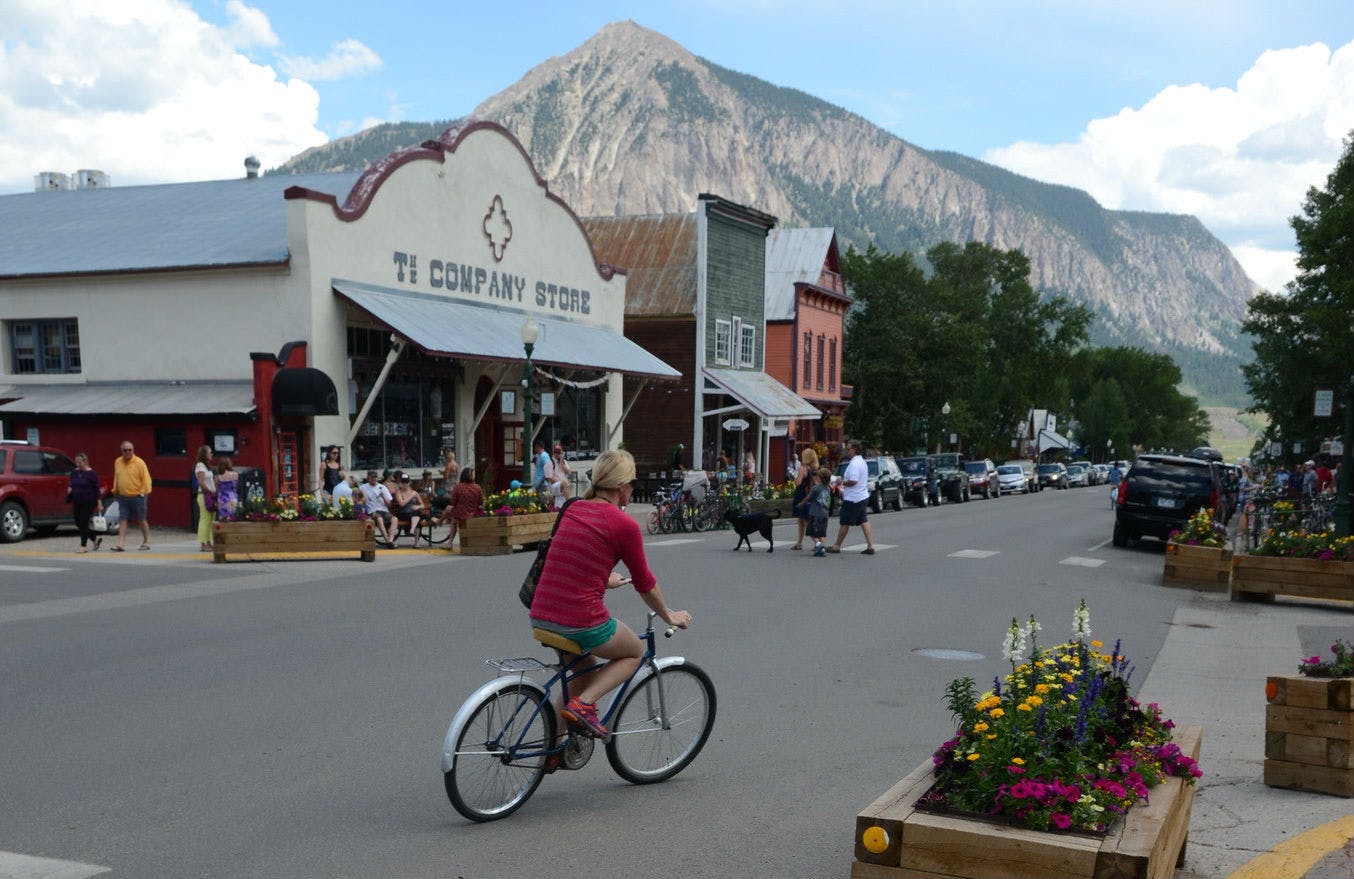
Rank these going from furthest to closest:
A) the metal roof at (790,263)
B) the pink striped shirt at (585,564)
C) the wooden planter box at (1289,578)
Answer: the metal roof at (790,263), the wooden planter box at (1289,578), the pink striped shirt at (585,564)

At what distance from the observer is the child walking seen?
2000 cm

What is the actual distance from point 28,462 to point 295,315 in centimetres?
542

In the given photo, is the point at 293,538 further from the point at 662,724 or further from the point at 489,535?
the point at 662,724

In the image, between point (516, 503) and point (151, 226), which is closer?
point (516, 503)

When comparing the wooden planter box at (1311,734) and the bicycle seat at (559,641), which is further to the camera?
the wooden planter box at (1311,734)

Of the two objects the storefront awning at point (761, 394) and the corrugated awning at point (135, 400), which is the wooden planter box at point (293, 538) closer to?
the corrugated awning at point (135, 400)

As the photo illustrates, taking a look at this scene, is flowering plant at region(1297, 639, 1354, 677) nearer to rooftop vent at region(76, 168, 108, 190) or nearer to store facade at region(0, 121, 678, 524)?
store facade at region(0, 121, 678, 524)

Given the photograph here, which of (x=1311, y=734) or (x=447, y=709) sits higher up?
(x=1311, y=734)

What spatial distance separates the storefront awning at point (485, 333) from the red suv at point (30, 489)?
6184 millimetres

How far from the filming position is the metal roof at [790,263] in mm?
47906

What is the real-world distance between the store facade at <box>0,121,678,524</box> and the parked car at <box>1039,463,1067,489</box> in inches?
1878

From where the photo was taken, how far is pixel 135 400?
23.9 m

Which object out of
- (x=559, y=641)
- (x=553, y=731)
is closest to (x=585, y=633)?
(x=559, y=641)

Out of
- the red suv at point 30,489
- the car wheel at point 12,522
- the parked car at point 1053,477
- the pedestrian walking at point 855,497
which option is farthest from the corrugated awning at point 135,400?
the parked car at point 1053,477
